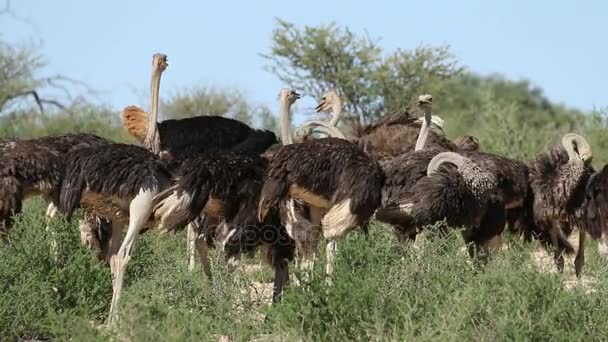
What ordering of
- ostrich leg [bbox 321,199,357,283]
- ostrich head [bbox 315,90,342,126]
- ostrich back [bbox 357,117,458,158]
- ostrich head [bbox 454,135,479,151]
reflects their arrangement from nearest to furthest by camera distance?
1. ostrich leg [bbox 321,199,357,283]
2. ostrich back [bbox 357,117,458,158]
3. ostrich head [bbox 315,90,342,126]
4. ostrich head [bbox 454,135,479,151]

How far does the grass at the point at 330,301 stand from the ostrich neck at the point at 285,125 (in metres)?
1.44

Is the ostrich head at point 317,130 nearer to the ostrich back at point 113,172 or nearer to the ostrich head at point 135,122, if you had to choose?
the ostrich head at point 135,122

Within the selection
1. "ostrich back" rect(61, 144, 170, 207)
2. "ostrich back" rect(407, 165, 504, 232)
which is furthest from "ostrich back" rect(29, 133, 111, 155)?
"ostrich back" rect(407, 165, 504, 232)

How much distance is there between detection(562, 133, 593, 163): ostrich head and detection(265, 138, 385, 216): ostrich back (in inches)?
77.9

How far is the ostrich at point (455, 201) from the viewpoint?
9.40m

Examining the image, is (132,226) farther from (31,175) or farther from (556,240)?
(556,240)

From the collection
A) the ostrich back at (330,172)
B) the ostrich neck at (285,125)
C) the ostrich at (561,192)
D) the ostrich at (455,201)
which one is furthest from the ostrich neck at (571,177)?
the ostrich neck at (285,125)

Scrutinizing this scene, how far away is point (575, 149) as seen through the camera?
35.7ft

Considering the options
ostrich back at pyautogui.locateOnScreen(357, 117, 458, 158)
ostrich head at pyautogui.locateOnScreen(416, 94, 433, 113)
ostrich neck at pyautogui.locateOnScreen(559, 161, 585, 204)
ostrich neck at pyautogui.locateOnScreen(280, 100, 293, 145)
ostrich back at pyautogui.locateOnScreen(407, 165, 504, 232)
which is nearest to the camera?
ostrich back at pyautogui.locateOnScreen(407, 165, 504, 232)

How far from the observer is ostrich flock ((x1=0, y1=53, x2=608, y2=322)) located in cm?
868

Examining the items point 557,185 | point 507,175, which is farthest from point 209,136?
point 557,185

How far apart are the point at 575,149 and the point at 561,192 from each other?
545mm

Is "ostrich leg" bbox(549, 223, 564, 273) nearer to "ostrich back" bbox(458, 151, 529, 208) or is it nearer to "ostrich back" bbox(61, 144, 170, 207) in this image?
"ostrich back" bbox(458, 151, 529, 208)

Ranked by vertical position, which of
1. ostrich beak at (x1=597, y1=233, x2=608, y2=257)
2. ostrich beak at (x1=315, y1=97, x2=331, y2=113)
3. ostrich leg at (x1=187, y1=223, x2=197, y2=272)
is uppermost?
ostrich beak at (x1=315, y1=97, x2=331, y2=113)
